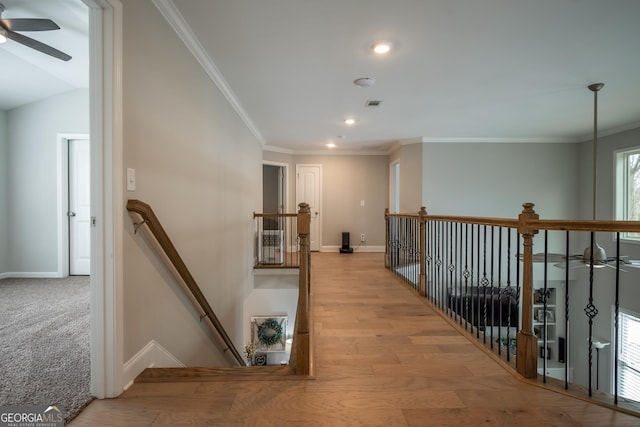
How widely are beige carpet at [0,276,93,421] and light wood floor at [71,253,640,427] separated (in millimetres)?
273

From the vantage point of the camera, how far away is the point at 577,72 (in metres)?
3.05

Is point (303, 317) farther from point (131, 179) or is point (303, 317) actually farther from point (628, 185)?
point (628, 185)

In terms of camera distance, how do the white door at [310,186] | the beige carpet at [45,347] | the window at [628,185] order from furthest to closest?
1. the white door at [310,186]
2. the window at [628,185]
3. the beige carpet at [45,347]

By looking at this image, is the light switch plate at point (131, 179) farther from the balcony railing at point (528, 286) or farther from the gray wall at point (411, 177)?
the gray wall at point (411, 177)

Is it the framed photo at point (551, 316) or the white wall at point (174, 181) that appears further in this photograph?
the framed photo at point (551, 316)

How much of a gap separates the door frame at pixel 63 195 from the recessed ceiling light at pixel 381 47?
4.03 metres

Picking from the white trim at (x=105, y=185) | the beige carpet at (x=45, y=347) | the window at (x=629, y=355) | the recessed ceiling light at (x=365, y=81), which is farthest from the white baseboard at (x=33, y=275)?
the window at (x=629, y=355)

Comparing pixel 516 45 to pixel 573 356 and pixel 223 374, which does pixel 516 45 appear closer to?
pixel 223 374

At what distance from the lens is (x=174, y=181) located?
2.24 m

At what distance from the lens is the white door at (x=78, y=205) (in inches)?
167

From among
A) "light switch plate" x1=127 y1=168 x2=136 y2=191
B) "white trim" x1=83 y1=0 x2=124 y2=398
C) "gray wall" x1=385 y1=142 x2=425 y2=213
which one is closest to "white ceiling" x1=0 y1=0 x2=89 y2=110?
"white trim" x1=83 y1=0 x2=124 y2=398

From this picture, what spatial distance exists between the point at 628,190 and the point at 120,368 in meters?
7.28

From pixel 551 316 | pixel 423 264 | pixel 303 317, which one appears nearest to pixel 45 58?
pixel 303 317

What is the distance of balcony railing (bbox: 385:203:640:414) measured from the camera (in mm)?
1935
